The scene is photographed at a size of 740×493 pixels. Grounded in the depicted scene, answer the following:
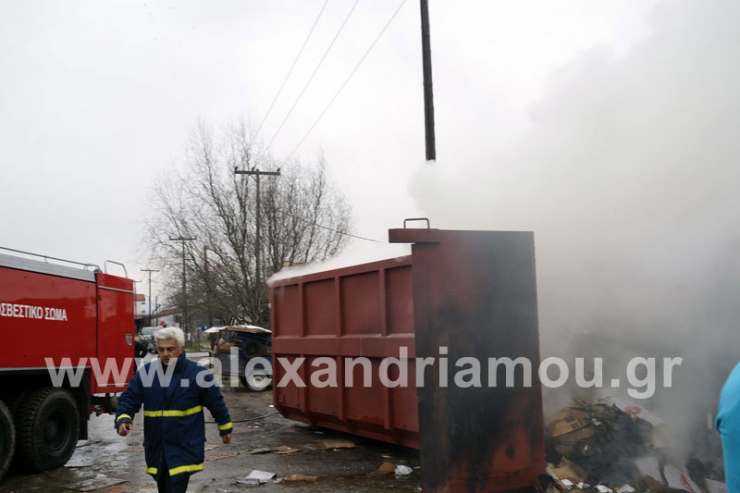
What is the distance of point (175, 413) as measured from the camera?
13.8ft

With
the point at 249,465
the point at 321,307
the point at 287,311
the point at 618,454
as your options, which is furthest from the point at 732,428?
the point at 287,311

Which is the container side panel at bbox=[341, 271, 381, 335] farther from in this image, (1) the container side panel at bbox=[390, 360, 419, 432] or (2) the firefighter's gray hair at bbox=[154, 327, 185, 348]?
(2) the firefighter's gray hair at bbox=[154, 327, 185, 348]

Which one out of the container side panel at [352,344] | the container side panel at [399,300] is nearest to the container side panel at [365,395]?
the container side panel at [352,344]

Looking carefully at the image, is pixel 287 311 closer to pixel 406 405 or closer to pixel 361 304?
pixel 361 304

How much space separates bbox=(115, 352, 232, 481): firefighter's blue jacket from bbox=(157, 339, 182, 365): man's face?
44 mm

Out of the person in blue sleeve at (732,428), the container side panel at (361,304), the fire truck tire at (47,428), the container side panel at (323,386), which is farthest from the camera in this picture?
the container side panel at (323,386)

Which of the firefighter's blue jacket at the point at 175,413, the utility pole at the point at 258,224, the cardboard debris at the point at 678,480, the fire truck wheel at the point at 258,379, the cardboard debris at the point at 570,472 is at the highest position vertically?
the utility pole at the point at 258,224

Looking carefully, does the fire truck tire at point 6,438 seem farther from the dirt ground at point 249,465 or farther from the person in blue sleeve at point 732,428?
the person in blue sleeve at point 732,428

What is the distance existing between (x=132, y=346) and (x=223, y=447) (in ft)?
5.94

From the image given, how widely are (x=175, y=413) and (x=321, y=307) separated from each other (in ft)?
12.8

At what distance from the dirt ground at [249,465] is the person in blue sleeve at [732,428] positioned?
4455mm

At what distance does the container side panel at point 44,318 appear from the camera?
252 inches

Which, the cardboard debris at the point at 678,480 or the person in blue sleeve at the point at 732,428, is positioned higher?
the person in blue sleeve at the point at 732,428

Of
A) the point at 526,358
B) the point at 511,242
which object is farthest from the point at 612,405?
the point at 511,242
